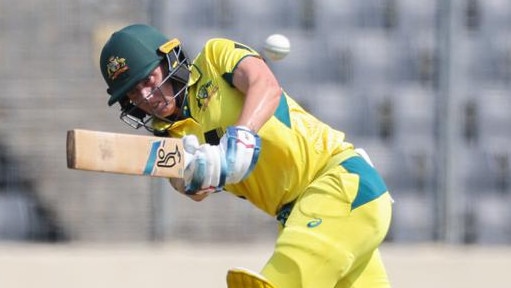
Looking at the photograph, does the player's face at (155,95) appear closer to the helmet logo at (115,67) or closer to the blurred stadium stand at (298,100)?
the helmet logo at (115,67)

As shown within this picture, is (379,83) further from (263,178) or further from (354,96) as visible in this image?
(263,178)

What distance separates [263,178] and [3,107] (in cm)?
298

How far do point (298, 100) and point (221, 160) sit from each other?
3.35m

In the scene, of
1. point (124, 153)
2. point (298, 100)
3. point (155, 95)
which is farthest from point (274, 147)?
point (298, 100)

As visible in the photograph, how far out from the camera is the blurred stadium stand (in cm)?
721

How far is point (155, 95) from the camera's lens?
4.44 m

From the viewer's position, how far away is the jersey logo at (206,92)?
14.6 feet

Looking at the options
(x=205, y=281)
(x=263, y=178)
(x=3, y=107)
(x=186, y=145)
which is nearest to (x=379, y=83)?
(x=205, y=281)

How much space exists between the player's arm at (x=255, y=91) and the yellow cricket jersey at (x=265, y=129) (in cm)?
4

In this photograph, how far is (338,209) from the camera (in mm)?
4352

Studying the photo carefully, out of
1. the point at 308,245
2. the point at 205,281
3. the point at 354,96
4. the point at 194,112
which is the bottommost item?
the point at 205,281

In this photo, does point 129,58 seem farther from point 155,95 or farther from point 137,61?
point 155,95

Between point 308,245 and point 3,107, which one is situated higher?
point 308,245

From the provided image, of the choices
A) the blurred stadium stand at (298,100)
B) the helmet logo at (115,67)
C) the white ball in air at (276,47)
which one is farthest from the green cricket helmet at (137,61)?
the blurred stadium stand at (298,100)
